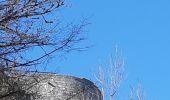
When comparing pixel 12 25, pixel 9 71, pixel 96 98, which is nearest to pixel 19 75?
pixel 9 71

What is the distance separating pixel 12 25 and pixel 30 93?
73 centimetres

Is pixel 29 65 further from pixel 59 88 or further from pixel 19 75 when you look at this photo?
pixel 59 88

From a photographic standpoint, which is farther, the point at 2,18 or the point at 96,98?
the point at 96,98

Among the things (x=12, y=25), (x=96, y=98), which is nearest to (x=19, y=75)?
(x=12, y=25)

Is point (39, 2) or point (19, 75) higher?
point (39, 2)

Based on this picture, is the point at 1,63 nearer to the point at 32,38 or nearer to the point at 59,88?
the point at 32,38

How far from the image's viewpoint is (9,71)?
4.77 m

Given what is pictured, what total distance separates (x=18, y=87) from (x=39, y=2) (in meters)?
0.90

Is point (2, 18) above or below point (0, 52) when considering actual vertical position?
above

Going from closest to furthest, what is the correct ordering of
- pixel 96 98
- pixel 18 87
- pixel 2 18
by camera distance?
pixel 2 18, pixel 18 87, pixel 96 98

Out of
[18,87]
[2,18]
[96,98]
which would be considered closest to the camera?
[2,18]

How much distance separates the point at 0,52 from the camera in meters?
4.75

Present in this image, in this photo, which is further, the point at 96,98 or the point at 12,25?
the point at 96,98

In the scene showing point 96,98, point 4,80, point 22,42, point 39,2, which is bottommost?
point 96,98
